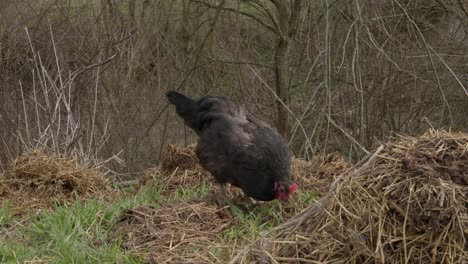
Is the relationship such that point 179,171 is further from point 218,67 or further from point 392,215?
point 218,67

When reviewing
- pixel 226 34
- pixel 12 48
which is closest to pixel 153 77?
pixel 226 34

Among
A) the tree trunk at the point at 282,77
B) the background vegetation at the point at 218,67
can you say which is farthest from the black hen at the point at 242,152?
the tree trunk at the point at 282,77

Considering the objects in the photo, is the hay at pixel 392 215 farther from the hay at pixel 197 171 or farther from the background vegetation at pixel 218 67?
the background vegetation at pixel 218 67

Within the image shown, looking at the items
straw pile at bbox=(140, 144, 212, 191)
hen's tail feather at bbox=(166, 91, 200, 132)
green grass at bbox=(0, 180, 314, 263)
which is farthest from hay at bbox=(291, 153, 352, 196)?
hen's tail feather at bbox=(166, 91, 200, 132)

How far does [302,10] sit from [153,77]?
2738mm

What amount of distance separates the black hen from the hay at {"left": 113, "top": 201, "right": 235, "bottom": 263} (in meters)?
0.50

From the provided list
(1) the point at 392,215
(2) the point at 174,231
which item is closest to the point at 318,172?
(2) the point at 174,231

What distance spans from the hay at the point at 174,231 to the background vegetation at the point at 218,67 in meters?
3.66

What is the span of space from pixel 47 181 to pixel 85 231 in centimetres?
198

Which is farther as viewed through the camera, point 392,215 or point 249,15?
point 249,15

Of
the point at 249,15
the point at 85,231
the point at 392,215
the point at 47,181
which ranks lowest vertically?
the point at 47,181

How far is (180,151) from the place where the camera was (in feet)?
22.3

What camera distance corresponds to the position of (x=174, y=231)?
474 cm

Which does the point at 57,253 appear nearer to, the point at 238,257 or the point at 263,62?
the point at 238,257
